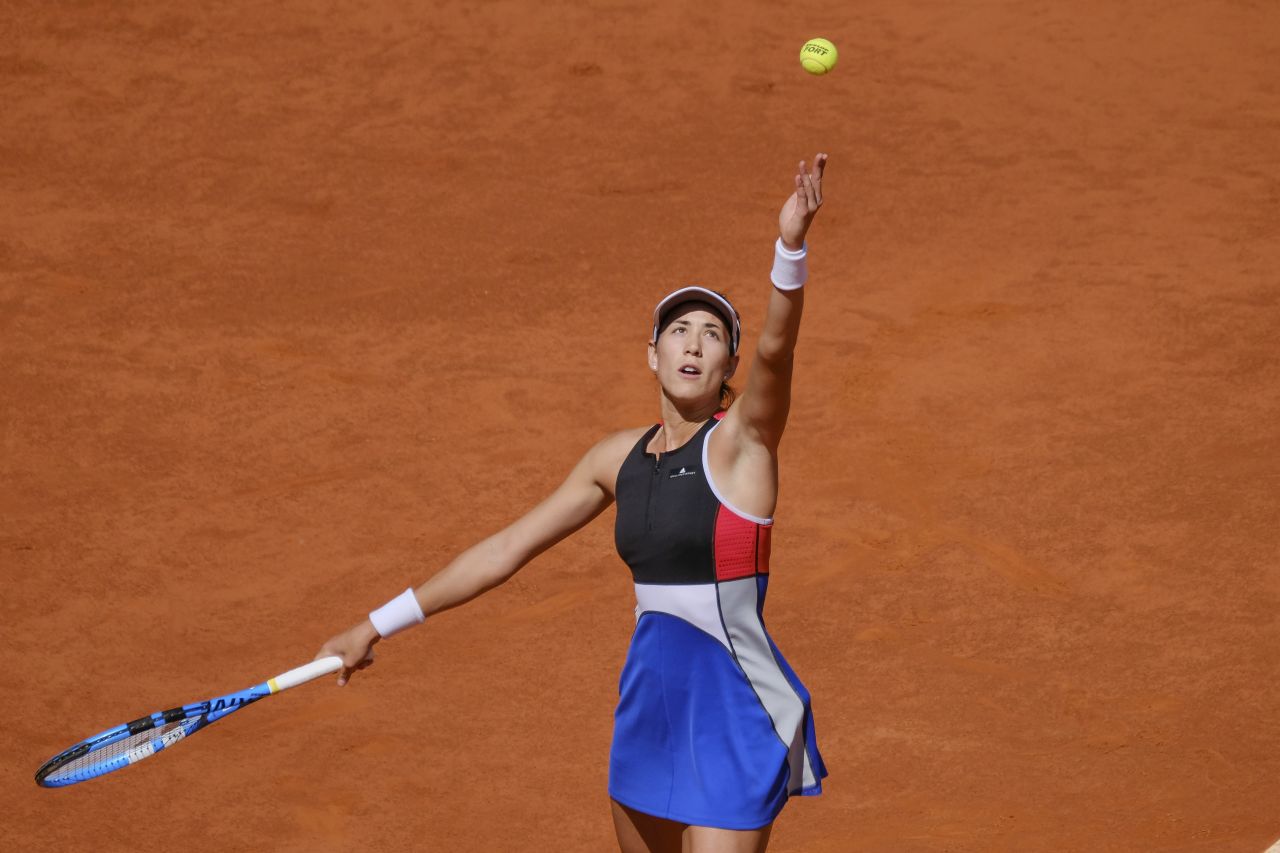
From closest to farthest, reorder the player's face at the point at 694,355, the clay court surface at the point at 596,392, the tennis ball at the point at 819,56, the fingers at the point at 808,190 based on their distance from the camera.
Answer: the fingers at the point at 808,190
the player's face at the point at 694,355
the tennis ball at the point at 819,56
the clay court surface at the point at 596,392

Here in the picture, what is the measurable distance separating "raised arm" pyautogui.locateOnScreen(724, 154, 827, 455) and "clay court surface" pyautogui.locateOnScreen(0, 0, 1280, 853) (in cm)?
291

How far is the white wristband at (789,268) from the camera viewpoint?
445cm

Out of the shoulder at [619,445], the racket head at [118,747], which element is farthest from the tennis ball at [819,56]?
the racket head at [118,747]

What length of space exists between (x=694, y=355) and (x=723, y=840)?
1.37 metres

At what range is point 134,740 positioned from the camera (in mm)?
5684

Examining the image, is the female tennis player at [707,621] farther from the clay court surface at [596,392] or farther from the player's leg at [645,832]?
the clay court surface at [596,392]

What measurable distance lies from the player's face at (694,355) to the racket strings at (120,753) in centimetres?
199

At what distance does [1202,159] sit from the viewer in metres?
13.3

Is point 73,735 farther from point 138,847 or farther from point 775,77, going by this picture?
point 775,77

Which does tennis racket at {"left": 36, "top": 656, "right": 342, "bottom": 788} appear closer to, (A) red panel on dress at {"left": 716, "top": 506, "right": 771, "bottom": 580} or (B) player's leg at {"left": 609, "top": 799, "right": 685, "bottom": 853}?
(B) player's leg at {"left": 609, "top": 799, "right": 685, "bottom": 853}

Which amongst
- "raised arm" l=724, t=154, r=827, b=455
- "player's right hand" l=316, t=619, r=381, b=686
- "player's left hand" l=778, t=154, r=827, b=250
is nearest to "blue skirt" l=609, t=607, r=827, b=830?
"raised arm" l=724, t=154, r=827, b=455

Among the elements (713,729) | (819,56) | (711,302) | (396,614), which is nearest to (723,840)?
(713,729)

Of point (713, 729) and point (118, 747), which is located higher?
point (713, 729)

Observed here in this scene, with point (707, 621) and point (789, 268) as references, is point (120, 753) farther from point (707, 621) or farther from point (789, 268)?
point (789, 268)
